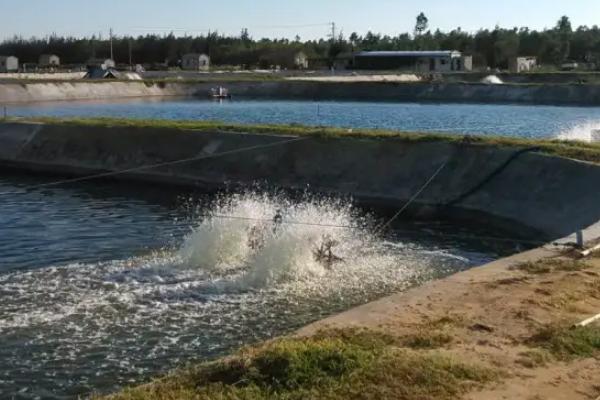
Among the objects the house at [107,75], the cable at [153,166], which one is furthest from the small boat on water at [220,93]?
the cable at [153,166]

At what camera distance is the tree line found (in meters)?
154

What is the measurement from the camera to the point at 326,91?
8938 cm

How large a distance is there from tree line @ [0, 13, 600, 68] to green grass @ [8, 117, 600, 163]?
11675 centimetres

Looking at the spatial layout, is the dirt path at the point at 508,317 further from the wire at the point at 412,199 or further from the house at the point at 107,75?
the house at the point at 107,75

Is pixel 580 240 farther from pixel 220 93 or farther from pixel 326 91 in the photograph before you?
pixel 326 91

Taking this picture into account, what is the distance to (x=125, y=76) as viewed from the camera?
104 meters

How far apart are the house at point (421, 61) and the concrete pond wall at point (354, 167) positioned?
4003 inches

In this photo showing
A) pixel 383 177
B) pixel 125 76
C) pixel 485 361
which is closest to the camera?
pixel 485 361

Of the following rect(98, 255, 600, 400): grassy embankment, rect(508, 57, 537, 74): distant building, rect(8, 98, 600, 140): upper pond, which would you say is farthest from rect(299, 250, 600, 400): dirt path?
rect(508, 57, 537, 74): distant building

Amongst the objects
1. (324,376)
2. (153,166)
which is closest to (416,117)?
(153,166)

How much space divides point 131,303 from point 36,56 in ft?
551

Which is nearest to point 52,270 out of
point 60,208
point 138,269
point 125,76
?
point 138,269

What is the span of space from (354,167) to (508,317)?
16.5 metres

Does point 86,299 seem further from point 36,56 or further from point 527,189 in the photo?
point 36,56
